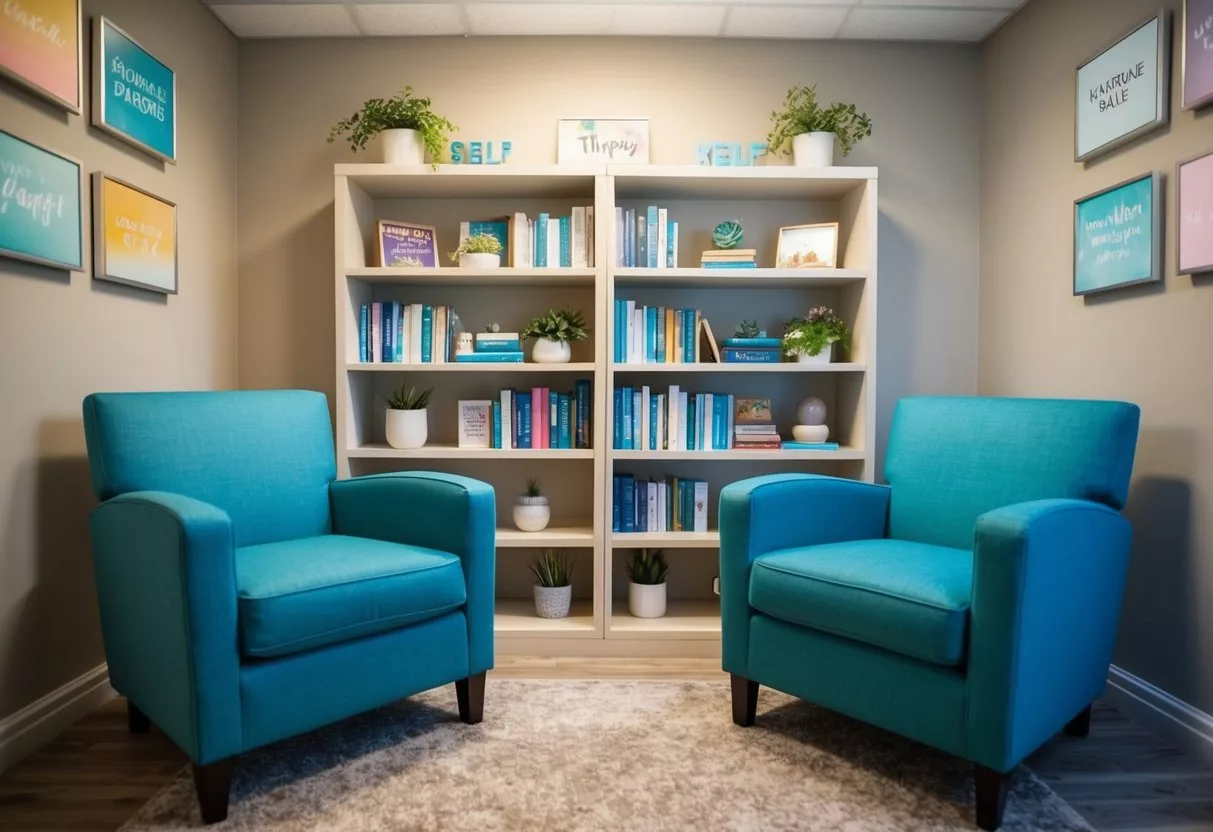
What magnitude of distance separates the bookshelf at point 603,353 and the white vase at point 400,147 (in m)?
0.08

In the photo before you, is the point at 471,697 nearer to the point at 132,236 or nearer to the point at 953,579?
the point at 953,579

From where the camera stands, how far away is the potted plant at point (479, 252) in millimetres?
2756

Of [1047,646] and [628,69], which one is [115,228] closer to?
[628,69]

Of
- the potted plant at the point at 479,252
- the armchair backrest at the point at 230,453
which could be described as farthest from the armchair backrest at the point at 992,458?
the armchair backrest at the point at 230,453

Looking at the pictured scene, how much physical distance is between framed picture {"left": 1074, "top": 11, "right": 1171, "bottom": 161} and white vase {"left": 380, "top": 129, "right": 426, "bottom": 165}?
2214mm

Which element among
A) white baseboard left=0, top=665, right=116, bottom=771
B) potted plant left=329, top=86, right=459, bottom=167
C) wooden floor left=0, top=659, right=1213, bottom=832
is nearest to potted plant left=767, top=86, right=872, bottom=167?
potted plant left=329, top=86, right=459, bottom=167

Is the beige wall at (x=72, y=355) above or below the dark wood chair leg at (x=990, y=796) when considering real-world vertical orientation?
above

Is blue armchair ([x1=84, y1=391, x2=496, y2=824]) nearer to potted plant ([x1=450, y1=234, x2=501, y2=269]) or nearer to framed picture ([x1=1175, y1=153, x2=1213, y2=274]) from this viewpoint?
potted plant ([x1=450, y1=234, x2=501, y2=269])

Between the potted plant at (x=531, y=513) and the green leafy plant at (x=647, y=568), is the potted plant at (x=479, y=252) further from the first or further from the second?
the green leafy plant at (x=647, y=568)

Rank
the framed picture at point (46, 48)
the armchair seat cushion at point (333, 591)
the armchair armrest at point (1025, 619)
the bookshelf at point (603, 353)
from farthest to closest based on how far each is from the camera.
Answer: the bookshelf at point (603, 353)
the framed picture at point (46, 48)
the armchair seat cushion at point (333, 591)
the armchair armrest at point (1025, 619)

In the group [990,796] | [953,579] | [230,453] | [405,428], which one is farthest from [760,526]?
[230,453]

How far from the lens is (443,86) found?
3.05m

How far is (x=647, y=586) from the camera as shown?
9.28 ft

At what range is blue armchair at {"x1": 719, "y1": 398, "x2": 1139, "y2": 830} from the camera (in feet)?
5.22
